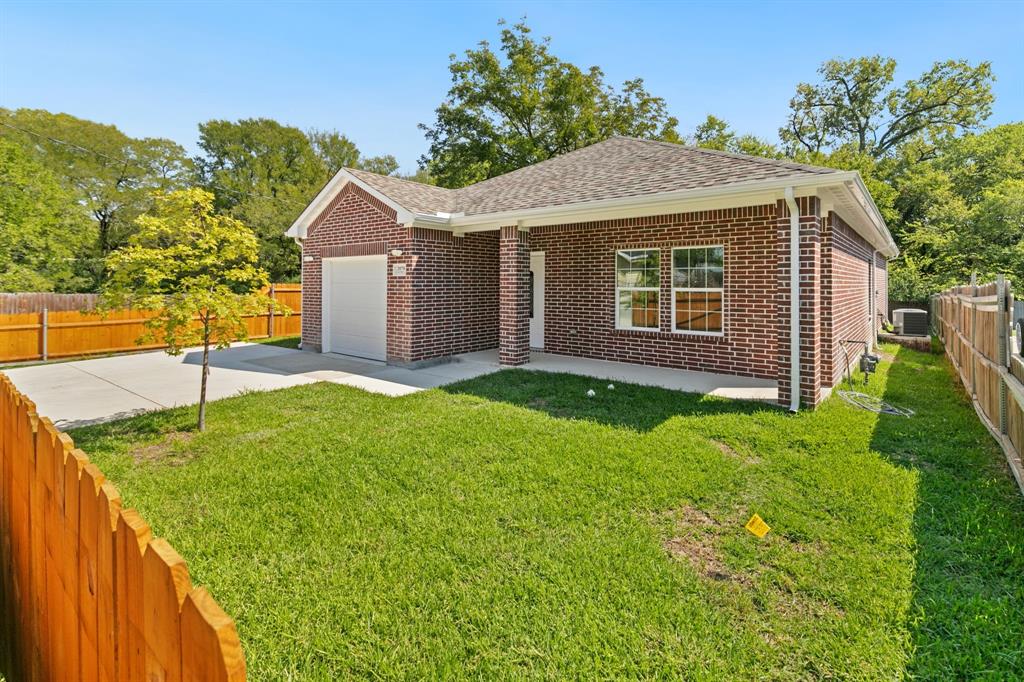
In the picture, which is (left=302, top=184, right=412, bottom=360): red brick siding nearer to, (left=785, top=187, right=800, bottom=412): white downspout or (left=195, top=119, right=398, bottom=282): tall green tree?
(left=785, top=187, right=800, bottom=412): white downspout

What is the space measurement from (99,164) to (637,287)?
109ft

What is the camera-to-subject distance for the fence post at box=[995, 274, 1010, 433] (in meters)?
5.05

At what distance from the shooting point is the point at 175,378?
9.59m

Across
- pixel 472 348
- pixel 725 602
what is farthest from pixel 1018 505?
pixel 472 348

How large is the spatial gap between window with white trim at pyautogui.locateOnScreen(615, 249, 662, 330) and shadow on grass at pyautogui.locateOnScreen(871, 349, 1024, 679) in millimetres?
4571

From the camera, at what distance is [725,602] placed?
2.99 meters

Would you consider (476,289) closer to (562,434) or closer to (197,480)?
(562,434)

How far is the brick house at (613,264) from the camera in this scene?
7328 millimetres

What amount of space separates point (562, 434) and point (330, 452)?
2608 mm

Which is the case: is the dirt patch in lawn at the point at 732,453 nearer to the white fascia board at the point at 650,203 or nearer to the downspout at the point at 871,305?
the white fascia board at the point at 650,203

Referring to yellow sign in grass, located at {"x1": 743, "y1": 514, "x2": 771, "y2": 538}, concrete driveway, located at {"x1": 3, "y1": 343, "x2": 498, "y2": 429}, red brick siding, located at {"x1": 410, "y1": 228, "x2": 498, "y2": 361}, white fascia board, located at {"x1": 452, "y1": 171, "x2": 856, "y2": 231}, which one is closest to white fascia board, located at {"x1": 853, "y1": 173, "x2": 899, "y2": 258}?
white fascia board, located at {"x1": 452, "y1": 171, "x2": 856, "y2": 231}

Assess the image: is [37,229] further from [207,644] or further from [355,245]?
[207,644]

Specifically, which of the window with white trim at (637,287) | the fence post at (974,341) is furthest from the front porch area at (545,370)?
the fence post at (974,341)

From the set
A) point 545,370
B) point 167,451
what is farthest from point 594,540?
point 545,370
